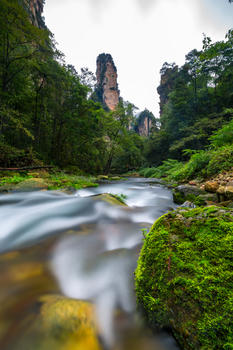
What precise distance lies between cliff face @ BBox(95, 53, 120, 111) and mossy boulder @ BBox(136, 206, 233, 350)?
65146 mm

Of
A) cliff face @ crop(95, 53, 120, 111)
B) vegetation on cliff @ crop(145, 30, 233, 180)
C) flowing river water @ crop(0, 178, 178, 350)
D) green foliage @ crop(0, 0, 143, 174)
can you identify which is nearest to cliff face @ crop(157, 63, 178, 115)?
vegetation on cliff @ crop(145, 30, 233, 180)

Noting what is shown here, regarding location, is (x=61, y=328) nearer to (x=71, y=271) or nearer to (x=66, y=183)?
(x=71, y=271)

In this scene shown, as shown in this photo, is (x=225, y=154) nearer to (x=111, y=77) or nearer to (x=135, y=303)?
(x=135, y=303)

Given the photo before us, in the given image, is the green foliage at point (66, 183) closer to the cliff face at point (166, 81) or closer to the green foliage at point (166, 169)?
the green foliage at point (166, 169)

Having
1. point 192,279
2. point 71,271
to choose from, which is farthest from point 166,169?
→ point 192,279

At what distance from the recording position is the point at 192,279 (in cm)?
92

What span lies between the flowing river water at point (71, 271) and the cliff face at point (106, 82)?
63986mm

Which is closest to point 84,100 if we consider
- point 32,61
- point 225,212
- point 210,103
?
point 32,61

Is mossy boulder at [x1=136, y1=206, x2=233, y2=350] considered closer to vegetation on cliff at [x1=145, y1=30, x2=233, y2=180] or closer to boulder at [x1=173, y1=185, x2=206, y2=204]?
boulder at [x1=173, y1=185, x2=206, y2=204]

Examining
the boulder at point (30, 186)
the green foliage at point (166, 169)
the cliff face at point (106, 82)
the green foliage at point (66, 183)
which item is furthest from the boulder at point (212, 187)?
the cliff face at point (106, 82)

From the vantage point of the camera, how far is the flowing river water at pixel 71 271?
913 mm

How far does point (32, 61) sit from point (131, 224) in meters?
11.8

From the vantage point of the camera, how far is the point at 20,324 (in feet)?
3.14

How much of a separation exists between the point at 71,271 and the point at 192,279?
1.22m
